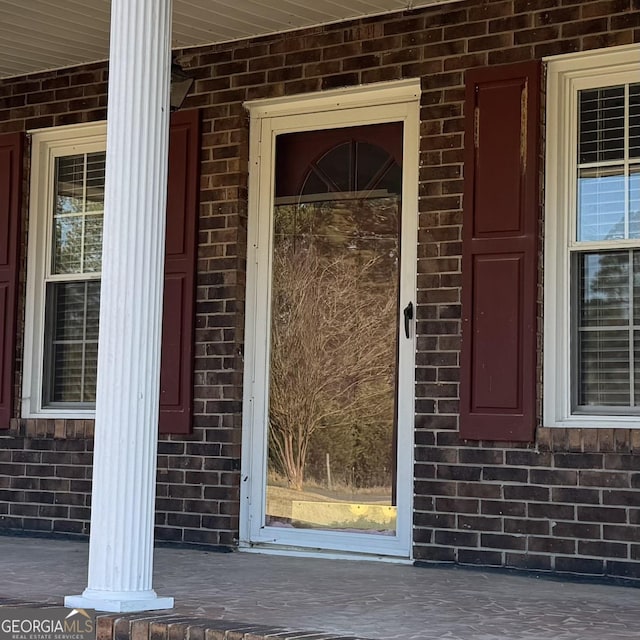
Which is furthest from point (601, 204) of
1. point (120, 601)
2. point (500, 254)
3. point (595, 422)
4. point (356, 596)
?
point (120, 601)

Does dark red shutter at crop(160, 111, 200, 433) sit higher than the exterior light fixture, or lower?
lower

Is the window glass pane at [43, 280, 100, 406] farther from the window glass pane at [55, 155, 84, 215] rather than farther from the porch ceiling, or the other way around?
the porch ceiling

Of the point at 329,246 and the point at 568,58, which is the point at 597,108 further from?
the point at 329,246

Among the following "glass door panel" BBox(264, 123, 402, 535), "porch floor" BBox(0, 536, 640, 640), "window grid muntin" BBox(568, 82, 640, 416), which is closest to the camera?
"porch floor" BBox(0, 536, 640, 640)

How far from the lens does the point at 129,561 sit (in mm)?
4438

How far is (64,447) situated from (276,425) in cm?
158

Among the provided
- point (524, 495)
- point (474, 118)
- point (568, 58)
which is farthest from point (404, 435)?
point (568, 58)

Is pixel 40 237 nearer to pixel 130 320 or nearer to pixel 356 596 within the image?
pixel 130 320

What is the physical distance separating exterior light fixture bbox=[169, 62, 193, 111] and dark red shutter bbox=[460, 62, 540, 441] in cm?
180

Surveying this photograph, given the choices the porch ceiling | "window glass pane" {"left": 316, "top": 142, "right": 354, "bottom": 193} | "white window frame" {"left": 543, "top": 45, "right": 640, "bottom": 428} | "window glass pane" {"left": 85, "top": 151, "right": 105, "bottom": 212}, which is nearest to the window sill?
"white window frame" {"left": 543, "top": 45, "right": 640, "bottom": 428}

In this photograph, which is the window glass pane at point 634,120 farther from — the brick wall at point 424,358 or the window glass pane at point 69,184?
the window glass pane at point 69,184

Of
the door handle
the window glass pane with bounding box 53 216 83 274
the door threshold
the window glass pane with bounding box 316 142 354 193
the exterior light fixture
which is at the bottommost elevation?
the door threshold

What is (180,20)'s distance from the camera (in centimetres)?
659

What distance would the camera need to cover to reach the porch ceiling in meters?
6.31
